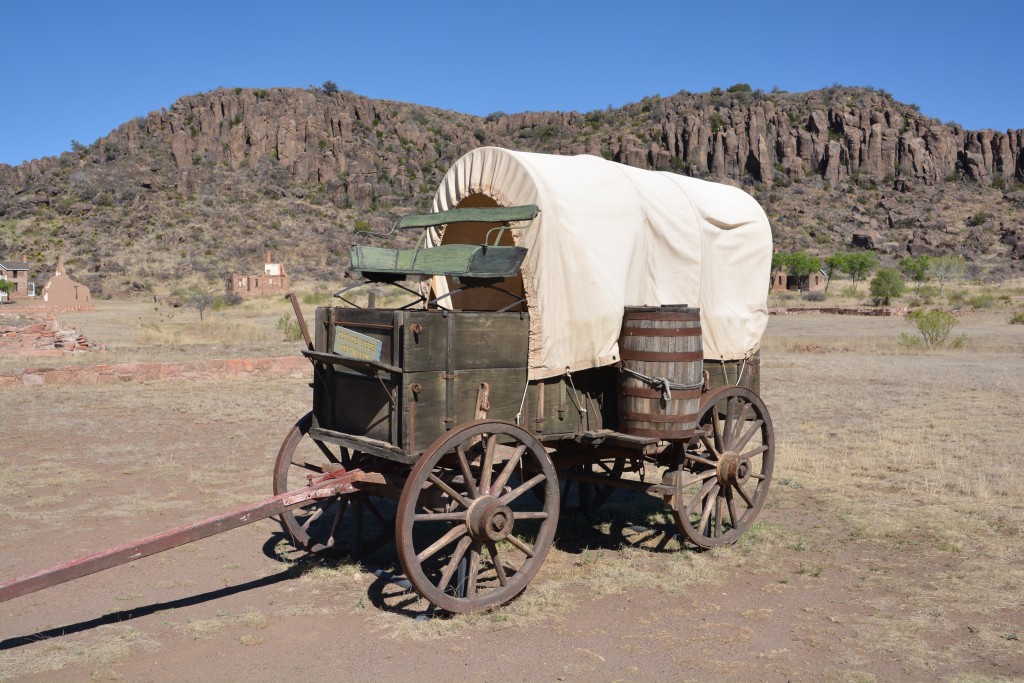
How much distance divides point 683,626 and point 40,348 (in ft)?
58.6

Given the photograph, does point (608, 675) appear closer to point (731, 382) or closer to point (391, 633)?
point (391, 633)

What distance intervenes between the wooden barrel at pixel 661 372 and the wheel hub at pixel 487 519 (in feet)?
3.76

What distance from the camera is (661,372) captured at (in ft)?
16.5

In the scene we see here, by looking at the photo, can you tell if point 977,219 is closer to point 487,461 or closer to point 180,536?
point 487,461

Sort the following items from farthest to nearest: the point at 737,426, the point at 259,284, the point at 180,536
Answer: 1. the point at 259,284
2. the point at 737,426
3. the point at 180,536

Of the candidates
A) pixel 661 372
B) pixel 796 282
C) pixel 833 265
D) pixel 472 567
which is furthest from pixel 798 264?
pixel 472 567

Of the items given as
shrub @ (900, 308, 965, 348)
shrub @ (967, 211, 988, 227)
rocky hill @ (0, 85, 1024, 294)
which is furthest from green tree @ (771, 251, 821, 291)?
shrub @ (900, 308, 965, 348)

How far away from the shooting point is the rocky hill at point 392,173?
210 ft

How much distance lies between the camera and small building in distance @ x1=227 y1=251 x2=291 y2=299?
47.4 meters

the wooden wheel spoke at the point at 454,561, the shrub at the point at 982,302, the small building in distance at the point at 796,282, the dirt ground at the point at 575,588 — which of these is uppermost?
the small building in distance at the point at 796,282

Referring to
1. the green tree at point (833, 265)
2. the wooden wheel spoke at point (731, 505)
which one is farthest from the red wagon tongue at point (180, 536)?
the green tree at point (833, 265)

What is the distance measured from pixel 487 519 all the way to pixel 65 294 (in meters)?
41.7

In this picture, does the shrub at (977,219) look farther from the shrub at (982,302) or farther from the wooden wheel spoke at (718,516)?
the wooden wheel spoke at (718,516)

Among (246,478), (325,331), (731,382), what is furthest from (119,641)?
(731,382)
